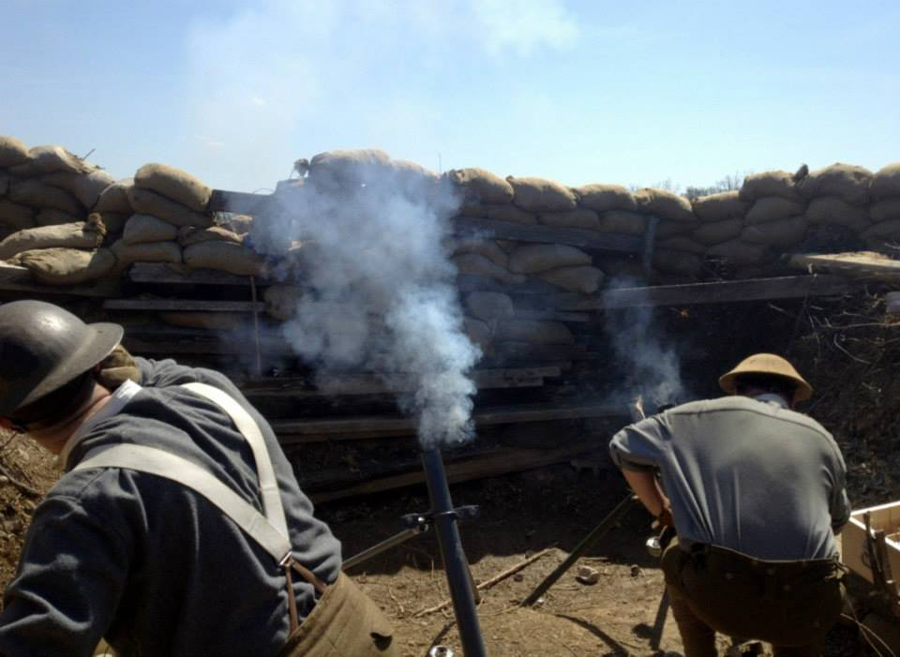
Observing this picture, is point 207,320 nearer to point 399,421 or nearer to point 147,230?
point 147,230

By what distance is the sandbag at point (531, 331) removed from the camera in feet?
21.5

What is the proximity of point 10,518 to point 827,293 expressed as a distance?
6.60 meters

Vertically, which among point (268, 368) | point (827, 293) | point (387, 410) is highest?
point (827, 293)

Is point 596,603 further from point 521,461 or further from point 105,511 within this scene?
point 105,511

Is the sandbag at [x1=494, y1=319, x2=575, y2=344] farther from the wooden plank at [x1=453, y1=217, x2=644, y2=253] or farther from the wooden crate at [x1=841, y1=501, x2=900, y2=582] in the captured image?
the wooden crate at [x1=841, y1=501, x2=900, y2=582]

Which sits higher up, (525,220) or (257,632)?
(525,220)

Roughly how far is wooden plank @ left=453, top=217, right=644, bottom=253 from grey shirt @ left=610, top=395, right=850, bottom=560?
3873 millimetres

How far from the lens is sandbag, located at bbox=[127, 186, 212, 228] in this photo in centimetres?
596

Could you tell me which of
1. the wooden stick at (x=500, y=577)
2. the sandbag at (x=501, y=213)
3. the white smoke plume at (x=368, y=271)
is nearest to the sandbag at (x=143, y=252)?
the white smoke plume at (x=368, y=271)

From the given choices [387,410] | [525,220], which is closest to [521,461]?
[387,410]

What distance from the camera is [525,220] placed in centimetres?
671

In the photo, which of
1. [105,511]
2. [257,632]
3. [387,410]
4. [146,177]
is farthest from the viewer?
[387,410]

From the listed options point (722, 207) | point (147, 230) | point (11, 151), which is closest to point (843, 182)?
point (722, 207)

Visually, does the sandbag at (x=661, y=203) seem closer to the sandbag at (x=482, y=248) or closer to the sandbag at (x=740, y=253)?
the sandbag at (x=740, y=253)
